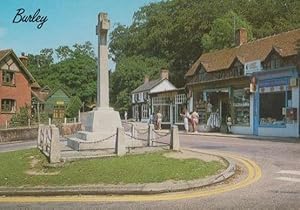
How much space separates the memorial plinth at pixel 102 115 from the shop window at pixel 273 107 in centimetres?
1597

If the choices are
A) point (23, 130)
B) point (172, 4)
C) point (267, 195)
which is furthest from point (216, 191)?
point (172, 4)

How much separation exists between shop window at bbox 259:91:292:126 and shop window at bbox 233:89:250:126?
1.75 m

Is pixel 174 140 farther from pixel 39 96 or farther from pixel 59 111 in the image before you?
pixel 39 96

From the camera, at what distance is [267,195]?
9.83 metres

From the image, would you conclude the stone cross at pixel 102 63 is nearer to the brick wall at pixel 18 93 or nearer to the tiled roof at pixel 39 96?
the brick wall at pixel 18 93

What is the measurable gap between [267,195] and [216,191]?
1214mm

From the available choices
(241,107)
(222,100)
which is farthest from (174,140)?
(222,100)

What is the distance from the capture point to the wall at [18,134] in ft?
108

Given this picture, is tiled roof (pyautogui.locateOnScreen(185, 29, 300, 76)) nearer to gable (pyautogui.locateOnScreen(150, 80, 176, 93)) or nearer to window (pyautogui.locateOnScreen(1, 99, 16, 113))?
window (pyautogui.locateOnScreen(1, 99, 16, 113))

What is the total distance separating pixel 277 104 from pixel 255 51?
6988mm

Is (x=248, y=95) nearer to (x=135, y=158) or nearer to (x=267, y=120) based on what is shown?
(x=267, y=120)

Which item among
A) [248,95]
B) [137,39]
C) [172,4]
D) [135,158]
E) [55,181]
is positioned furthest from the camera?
[137,39]

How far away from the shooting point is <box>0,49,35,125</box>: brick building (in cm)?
4781

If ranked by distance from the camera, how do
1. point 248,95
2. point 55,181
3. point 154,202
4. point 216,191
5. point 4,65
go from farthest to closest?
point 4,65, point 248,95, point 55,181, point 216,191, point 154,202
